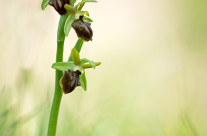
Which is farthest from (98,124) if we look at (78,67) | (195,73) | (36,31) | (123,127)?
(195,73)

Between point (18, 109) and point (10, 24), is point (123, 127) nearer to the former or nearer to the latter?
point (18, 109)

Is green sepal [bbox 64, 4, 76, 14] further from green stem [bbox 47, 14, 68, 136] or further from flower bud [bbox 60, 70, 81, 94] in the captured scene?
flower bud [bbox 60, 70, 81, 94]

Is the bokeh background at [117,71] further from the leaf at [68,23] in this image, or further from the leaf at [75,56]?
the leaf at [68,23]

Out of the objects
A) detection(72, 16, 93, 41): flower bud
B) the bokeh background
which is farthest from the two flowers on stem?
the bokeh background

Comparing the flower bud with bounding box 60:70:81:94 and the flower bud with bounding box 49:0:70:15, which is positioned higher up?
the flower bud with bounding box 49:0:70:15

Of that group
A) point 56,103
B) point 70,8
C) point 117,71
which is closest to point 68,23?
point 70,8

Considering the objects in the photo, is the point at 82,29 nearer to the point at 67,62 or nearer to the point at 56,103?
the point at 67,62
